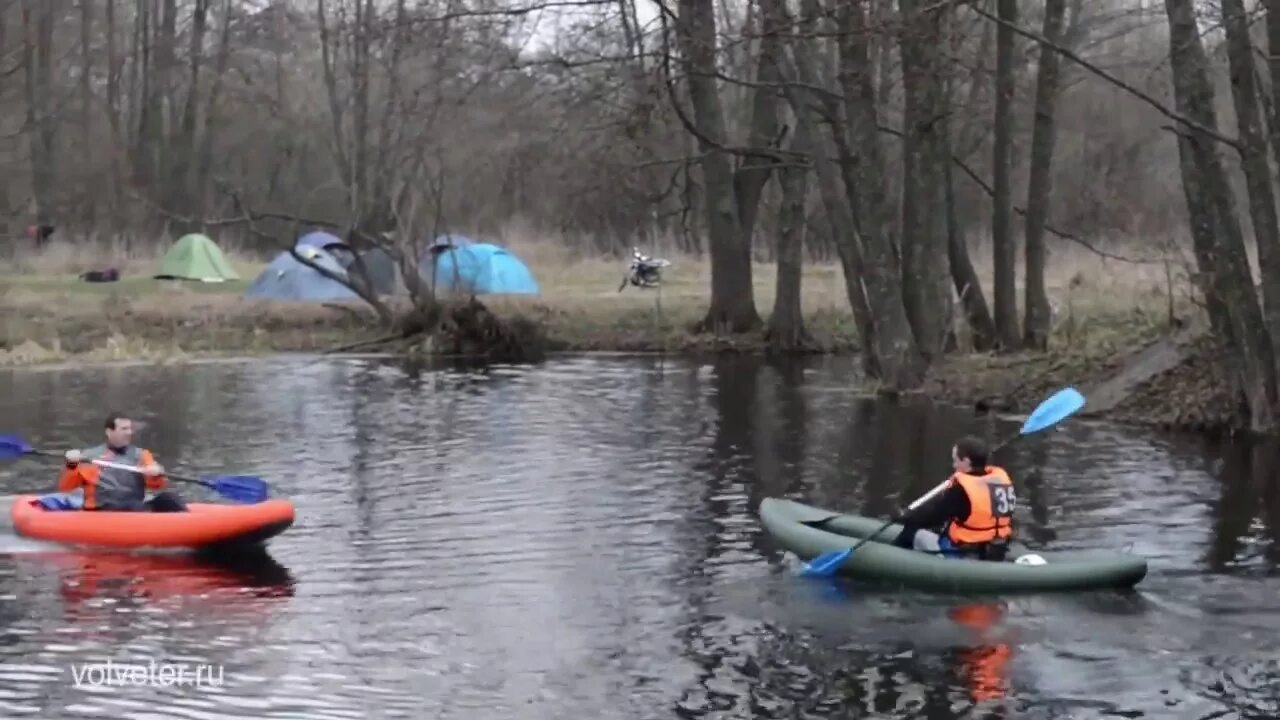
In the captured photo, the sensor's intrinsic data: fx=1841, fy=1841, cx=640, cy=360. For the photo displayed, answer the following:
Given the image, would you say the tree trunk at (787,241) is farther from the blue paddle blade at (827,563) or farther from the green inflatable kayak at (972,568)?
the blue paddle blade at (827,563)

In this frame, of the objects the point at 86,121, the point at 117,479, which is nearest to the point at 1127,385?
the point at 117,479

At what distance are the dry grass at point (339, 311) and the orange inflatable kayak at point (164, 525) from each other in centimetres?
1467

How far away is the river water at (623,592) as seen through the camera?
9492 mm

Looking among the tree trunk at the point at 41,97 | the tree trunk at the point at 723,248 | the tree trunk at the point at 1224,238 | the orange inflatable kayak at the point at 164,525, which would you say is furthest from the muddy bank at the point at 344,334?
the tree trunk at the point at 41,97

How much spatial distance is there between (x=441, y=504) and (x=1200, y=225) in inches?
341

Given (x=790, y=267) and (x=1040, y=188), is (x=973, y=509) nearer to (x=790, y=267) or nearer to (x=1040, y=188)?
(x=1040, y=188)

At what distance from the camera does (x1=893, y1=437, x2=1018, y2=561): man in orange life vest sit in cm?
1191

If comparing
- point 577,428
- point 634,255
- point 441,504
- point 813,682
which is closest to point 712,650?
point 813,682

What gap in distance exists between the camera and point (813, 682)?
9695 millimetres

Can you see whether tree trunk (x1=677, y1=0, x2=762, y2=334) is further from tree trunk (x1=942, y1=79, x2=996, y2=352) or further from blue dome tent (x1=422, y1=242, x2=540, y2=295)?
tree trunk (x1=942, y1=79, x2=996, y2=352)

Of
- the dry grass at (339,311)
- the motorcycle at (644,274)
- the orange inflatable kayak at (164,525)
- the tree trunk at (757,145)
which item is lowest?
the orange inflatable kayak at (164,525)

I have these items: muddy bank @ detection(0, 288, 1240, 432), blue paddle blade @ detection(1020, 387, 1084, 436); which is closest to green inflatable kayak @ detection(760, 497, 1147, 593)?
blue paddle blade @ detection(1020, 387, 1084, 436)

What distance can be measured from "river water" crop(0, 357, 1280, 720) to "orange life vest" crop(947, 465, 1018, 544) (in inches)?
24.0

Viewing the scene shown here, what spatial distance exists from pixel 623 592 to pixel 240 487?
11.6ft
